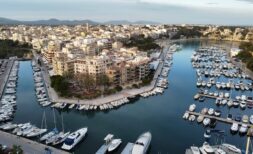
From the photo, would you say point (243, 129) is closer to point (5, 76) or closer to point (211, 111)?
point (211, 111)

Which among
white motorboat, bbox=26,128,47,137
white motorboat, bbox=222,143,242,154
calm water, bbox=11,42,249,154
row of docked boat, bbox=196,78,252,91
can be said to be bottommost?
calm water, bbox=11,42,249,154

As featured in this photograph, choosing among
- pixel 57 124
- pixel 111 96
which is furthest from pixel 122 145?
pixel 111 96

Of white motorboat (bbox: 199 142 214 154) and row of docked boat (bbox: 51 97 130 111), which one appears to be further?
row of docked boat (bbox: 51 97 130 111)

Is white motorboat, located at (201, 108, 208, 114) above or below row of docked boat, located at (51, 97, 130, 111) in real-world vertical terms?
above

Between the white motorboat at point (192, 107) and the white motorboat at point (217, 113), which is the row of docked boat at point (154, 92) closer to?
the white motorboat at point (192, 107)

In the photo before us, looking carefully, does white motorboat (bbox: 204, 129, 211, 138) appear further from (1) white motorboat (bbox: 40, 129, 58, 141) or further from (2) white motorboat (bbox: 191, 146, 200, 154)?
(1) white motorboat (bbox: 40, 129, 58, 141)

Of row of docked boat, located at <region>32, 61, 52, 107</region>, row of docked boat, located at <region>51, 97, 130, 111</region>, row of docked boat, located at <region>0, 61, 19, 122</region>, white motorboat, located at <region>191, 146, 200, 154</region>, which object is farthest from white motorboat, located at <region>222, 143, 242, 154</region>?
row of docked boat, located at <region>0, 61, 19, 122</region>

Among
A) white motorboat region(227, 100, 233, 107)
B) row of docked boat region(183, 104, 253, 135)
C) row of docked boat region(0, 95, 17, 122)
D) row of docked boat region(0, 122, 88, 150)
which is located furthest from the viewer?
white motorboat region(227, 100, 233, 107)

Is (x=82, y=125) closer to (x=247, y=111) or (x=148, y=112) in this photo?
(x=148, y=112)

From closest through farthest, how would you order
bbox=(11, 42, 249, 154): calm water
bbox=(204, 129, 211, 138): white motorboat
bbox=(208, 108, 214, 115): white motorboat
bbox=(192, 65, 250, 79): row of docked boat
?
bbox=(11, 42, 249, 154): calm water
bbox=(204, 129, 211, 138): white motorboat
bbox=(208, 108, 214, 115): white motorboat
bbox=(192, 65, 250, 79): row of docked boat
